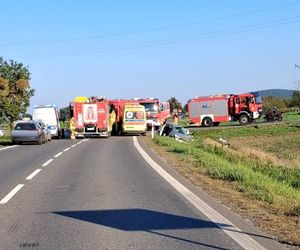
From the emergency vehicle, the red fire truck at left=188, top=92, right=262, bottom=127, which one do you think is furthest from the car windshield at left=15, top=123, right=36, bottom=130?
the red fire truck at left=188, top=92, right=262, bottom=127

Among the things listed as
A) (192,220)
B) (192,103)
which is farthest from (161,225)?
(192,103)

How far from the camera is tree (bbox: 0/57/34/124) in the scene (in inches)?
2169

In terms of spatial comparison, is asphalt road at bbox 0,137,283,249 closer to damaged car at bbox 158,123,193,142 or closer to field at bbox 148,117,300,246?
field at bbox 148,117,300,246

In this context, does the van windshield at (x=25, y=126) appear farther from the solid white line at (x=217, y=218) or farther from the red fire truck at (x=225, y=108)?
the red fire truck at (x=225, y=108)

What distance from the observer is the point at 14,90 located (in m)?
60.4

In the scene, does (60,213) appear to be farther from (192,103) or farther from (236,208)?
(192,103)

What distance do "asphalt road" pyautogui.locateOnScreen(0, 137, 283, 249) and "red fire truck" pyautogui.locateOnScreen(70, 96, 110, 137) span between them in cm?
2644

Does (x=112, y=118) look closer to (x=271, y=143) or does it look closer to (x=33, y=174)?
(x=271, y=143)

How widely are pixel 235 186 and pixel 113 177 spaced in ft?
11.5

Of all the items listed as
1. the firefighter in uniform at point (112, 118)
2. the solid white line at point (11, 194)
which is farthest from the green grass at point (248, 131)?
the solid white line at point (11, 194)

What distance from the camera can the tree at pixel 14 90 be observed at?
55.1m

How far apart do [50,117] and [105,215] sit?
1459 inches

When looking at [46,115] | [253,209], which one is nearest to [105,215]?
[253,209]

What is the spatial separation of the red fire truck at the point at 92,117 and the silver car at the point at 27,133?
7.46 metres
